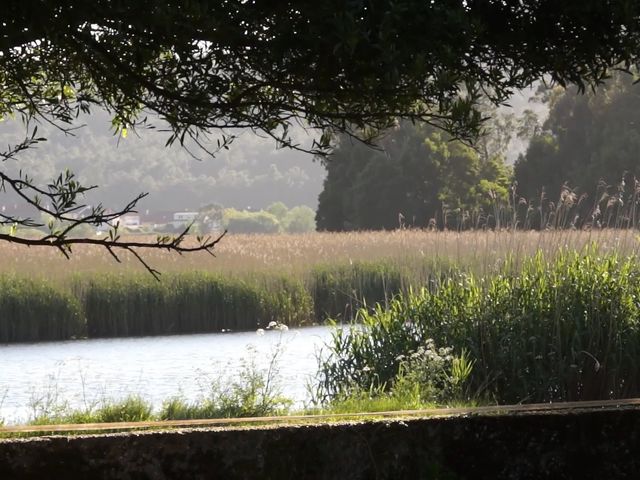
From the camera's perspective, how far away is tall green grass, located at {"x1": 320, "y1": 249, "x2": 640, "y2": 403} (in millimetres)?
7945

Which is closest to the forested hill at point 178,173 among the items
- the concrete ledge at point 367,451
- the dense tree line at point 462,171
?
the dense tree line at point 462,171

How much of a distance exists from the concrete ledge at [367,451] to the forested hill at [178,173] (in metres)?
91.2

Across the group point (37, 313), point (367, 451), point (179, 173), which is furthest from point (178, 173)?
point (367, 451)

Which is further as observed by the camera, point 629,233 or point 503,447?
point 629,233

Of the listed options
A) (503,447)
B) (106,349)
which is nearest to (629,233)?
(503,447)

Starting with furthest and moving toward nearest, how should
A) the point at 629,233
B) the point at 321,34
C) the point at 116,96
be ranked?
the point at 629,233
the point at 116,96
the point at 321,34

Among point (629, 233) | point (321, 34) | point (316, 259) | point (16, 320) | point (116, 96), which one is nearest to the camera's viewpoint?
point (321, 34)

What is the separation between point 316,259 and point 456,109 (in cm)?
1479

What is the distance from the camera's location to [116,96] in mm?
4520

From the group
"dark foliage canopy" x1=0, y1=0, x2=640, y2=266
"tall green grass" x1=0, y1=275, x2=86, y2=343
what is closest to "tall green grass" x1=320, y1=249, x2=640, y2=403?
"dark foliage canopy" x1=0, y1=0, x2=640, y2=266

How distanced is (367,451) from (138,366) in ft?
31.7

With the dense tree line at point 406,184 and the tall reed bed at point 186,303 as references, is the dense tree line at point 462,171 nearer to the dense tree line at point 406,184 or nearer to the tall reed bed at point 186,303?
the dense tree line at point 406,184

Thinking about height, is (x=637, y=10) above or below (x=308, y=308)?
above

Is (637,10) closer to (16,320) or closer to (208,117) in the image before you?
(208,117)
